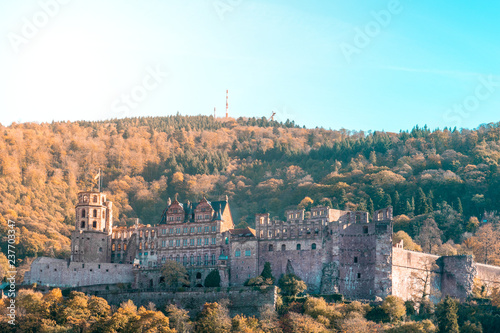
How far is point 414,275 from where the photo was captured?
92.6 metres

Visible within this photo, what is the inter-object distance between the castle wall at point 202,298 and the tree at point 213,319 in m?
2.73

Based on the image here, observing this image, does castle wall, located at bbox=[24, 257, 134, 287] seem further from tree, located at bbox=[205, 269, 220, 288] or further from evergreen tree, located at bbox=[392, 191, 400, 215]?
evergreen tree, located at bbox=[392, 191, 400, 215]

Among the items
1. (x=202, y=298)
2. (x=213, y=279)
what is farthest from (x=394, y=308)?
(x=213, y=279)

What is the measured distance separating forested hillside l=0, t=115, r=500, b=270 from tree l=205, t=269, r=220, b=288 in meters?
30.0

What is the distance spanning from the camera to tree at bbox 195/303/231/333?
8162 cm

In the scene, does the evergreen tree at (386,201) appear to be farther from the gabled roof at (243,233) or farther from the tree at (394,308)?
the tree at (394,308)

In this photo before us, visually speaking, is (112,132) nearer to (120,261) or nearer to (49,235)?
(49,235)

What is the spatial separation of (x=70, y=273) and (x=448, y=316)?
4547cm

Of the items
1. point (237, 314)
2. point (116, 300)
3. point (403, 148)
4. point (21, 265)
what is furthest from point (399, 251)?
point (403, 148)

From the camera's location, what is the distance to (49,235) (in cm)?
12600

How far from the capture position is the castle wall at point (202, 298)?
289 feet

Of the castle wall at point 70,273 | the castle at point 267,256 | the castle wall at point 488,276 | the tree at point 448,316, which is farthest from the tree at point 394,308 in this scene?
the castle wall at point 70,273

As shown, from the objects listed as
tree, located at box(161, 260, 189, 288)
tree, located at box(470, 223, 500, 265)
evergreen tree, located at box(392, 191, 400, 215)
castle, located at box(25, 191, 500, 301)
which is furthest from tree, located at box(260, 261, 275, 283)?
evergreen tree, located at box(392, 191, 400, 215)

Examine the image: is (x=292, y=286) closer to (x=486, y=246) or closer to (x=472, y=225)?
(x=486, y=246)
